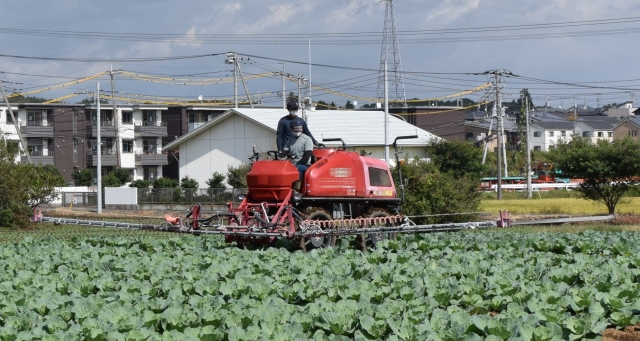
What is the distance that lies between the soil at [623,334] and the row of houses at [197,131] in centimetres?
3877

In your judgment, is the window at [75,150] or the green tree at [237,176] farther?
the window at [75,150]

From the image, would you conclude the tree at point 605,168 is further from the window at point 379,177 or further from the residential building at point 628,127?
the residential building at point 628,127

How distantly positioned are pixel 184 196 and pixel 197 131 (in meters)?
6.50

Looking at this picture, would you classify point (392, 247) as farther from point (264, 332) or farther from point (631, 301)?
point (264, 332)

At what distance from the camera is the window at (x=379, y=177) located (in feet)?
63.1

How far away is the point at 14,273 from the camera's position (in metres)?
13.6

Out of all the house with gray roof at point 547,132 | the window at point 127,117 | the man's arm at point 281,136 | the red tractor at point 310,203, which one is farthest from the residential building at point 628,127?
the man's arm at point 281,136

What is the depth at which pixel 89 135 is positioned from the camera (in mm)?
85062

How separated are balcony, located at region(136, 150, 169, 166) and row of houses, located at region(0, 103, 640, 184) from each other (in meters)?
0.10

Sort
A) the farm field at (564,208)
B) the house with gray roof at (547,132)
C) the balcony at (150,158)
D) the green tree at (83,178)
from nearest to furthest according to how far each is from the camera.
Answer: the farm field at (564,208), the green tree at (83,178), the balcony at (150,158), the house with gray roof at (547,132)

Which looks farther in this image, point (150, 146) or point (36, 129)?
point (150, 146)

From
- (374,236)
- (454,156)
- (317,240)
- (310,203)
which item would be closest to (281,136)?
(310,203)

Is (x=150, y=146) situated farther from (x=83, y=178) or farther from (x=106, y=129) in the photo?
(x=83, y=178)

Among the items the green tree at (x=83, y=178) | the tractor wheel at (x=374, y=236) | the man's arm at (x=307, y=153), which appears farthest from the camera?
Answer: the green tree at (x=83, y=178)
